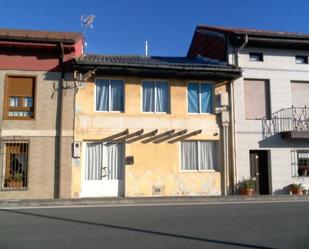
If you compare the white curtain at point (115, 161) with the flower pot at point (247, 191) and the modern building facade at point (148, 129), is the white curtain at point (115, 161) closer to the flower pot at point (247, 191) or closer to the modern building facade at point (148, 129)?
the modern building facade at point (148, 129)

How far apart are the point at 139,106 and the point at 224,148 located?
162 inches

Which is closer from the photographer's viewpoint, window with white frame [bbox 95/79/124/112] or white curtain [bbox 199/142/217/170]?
window with white frame [bbox 95/79/124/112]

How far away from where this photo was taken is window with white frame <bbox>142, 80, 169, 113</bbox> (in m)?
16.9

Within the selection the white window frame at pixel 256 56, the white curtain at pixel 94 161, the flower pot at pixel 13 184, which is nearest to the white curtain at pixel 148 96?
the white curtain at pixel 94 161

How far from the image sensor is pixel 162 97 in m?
17.0

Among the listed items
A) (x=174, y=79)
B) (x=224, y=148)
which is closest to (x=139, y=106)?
(x=174, y=79)

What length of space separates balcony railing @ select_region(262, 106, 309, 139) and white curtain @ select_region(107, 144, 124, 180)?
653 cm

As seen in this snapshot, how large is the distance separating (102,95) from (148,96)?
199 centimetres

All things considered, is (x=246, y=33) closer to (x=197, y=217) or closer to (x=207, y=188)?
(x=207, y=188)

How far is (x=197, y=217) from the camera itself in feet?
32.4

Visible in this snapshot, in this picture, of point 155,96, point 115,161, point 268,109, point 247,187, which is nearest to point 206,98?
point 155,96

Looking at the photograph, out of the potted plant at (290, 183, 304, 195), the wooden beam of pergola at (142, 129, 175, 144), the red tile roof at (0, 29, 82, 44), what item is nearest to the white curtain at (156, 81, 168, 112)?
the wooden beam of pergola at (142, 129, 175, 144)

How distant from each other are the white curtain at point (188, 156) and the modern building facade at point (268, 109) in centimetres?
161

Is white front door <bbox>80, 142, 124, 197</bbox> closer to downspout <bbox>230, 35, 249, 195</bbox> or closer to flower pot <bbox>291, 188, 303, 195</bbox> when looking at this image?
downspout <bbox>230, 35, 249, 195</bbox>
